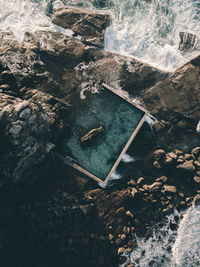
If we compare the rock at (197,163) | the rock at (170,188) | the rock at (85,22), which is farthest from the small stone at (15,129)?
the rock at (197,163)

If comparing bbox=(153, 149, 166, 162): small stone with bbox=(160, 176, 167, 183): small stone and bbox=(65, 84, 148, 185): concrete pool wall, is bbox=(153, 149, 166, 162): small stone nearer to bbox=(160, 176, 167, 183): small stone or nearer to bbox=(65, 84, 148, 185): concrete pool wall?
bbox=(160, 176, 167, 183): small stone

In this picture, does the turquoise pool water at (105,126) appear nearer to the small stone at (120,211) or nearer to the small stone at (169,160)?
the small stone at (120,211)

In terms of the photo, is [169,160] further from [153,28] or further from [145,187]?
[153,28]

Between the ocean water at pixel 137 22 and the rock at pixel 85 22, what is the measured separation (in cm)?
40

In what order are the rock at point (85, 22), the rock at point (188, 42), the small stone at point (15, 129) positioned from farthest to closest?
the rock at point (85, 22) < the rock at point (188, 42) < the small stone at point (15, 129)

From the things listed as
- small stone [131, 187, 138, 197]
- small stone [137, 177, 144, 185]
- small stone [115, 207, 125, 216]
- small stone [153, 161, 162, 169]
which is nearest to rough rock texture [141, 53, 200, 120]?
small stone [153, 161, 162, 169]

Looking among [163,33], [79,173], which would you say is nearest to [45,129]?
[79,173]

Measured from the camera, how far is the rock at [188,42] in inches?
469

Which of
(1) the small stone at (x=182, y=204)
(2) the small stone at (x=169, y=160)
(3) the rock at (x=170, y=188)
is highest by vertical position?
(2) the small stone at (x=169, y=160)

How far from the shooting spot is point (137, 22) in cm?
1274

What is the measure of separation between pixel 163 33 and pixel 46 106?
7.93m

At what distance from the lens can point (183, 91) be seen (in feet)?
38.7

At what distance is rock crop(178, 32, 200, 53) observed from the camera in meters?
11.9

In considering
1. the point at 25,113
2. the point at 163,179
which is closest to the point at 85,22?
the point at 25,113
